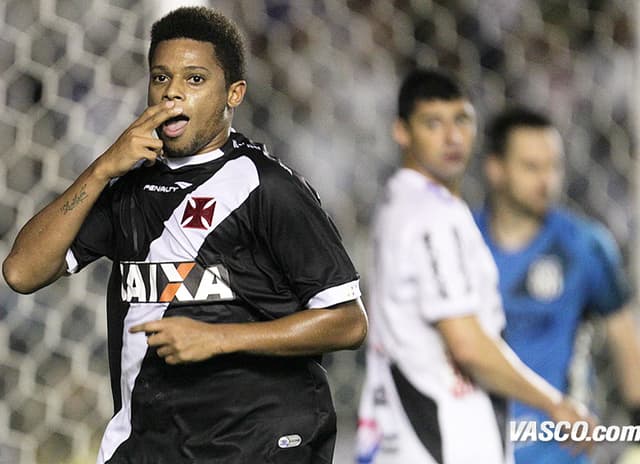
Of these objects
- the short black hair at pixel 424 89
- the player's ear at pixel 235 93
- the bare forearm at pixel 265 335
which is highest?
the player's ear at pixel 235 93

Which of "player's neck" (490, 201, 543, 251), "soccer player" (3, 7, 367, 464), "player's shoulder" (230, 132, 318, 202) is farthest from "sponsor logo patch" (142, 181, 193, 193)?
"player's neck" (490, 201, 543, 251)

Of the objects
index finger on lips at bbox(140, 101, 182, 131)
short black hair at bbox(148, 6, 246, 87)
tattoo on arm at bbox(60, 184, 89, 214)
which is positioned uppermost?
short black hair at bbox(148, 6, 246, 87)

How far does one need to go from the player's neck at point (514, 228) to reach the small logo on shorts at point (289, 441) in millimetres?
2108

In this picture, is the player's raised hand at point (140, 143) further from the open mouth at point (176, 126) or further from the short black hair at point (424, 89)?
the short black hair at point (424, 89)

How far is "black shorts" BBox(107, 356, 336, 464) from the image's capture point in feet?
7.80

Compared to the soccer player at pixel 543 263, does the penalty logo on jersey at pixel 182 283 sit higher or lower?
higher

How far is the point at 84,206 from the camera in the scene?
243cm

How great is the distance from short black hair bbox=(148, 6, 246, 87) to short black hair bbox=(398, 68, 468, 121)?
5.36ft

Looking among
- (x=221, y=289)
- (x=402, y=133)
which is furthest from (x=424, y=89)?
(x=221, y=289)

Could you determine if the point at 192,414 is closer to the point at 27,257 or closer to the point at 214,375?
the point at 214,375

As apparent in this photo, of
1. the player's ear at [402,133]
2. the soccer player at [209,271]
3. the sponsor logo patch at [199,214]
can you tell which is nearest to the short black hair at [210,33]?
the soccer player at [209,271]

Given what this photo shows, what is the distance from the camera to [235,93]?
253 centimetres

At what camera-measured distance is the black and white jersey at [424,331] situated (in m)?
3.72

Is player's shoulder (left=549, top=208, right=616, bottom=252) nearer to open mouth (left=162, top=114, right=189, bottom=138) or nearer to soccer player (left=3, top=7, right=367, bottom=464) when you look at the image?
soccer player (left=3, top=7, right=367, bottom=464)
